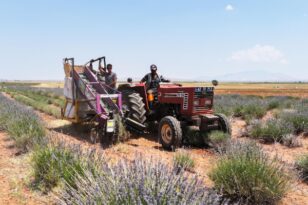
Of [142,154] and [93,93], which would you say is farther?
[93,93]

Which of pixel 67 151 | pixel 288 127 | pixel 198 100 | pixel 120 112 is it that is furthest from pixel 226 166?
pixel 288 127

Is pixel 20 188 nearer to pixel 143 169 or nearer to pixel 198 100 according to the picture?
pixel 143 169

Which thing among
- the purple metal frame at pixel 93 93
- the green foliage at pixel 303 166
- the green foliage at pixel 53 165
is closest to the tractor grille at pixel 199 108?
the purple metal frame at pixel 93 93

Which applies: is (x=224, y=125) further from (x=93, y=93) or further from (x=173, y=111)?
(x=93, y=93)

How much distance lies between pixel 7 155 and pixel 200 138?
4.57m

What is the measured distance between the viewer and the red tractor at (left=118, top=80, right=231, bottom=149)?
8094 mm

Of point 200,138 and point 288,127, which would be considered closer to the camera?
point 200,138

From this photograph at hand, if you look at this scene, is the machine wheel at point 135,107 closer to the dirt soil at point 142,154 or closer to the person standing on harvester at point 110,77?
the dirt soil at point 142,154

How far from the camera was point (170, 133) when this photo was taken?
26.2 feet

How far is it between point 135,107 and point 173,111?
0.99 metres

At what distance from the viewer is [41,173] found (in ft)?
16.9

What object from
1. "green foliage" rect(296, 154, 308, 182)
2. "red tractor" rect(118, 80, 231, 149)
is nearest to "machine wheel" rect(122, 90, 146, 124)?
"red tractor" rect(118, 80, 231, 149)

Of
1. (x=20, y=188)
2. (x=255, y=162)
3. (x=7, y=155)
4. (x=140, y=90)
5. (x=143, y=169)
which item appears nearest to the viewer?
(x=143, y=169)

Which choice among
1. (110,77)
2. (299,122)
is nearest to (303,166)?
(299,122)
